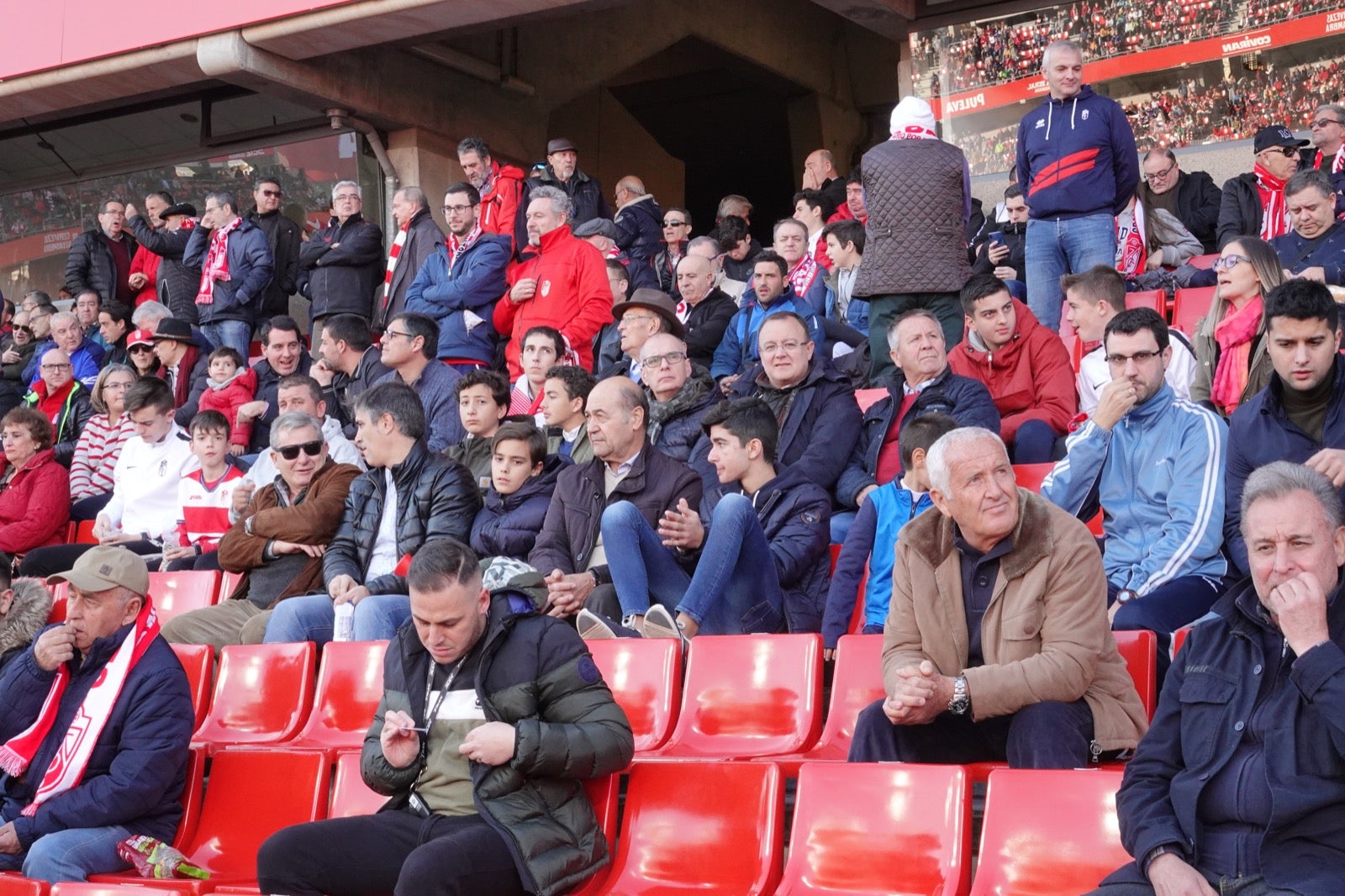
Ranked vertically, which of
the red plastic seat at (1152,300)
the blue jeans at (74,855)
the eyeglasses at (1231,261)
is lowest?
the blue jeans at (74,855)

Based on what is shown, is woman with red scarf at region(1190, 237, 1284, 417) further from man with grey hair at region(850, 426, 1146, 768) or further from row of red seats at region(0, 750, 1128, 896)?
row of red seats at region(0, 750, 1128, 896)

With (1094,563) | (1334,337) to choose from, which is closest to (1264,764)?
(1094,563)

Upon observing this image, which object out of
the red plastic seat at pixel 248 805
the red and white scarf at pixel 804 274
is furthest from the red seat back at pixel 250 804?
the red and white scarf at pixel 804 274

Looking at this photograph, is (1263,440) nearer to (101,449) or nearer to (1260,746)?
(1260,746)

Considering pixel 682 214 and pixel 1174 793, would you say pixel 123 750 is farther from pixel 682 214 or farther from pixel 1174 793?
pixel 682 214

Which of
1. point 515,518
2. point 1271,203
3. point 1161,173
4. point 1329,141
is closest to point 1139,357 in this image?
point 515,518

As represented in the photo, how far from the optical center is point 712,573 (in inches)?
183

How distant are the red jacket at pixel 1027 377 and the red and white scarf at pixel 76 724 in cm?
324

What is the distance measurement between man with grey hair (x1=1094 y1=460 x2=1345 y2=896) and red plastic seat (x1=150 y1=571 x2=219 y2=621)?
453 cm

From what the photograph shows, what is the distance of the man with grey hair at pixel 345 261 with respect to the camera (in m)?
10.1

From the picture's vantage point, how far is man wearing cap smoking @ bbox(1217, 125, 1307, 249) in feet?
25.6

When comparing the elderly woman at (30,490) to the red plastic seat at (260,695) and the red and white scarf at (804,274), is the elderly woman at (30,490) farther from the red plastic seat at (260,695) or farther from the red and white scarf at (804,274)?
the red and white scarf at (804,274)

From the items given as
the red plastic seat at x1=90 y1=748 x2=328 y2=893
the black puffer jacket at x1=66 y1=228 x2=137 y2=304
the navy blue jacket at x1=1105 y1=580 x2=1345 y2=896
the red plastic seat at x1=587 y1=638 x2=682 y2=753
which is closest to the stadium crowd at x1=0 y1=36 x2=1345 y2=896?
the navy blue jacket at x1=1105 y1=580 x2=1345 y2=896

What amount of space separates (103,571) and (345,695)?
0.88 metres
